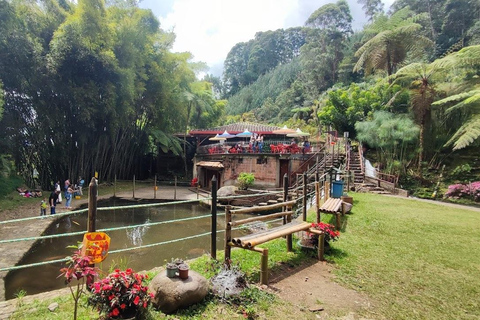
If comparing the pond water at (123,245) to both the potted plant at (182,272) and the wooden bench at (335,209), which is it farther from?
the wooden bench at (335,209)

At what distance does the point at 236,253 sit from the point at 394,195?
1046 centimetres

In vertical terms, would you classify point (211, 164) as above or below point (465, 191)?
above

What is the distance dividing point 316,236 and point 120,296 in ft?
11.6

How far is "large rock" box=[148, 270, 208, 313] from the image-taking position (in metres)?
2.80

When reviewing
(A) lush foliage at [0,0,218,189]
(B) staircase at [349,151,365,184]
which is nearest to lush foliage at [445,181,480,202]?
(B) staircase at [349,151,365,184]

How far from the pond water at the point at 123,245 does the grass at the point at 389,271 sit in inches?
63.1

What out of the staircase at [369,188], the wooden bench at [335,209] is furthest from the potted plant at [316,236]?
the staircase at [369,188]

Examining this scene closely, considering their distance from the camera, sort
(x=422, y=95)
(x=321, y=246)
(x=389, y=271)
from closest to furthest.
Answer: (x=389, y=271)
(x=321, y=246)
(x=422, y=95)

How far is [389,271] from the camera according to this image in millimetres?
4352

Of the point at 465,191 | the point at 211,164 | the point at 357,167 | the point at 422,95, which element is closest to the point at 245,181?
the point at 211,164

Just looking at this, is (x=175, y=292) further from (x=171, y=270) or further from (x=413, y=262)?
(x=413, y=262)

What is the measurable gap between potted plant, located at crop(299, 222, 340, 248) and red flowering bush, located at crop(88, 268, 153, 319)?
3275mm

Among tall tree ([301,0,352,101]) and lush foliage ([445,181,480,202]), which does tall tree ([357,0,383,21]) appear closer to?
tall tree ([301,0,352,101])

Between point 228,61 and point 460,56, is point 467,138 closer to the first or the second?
point 460,56
